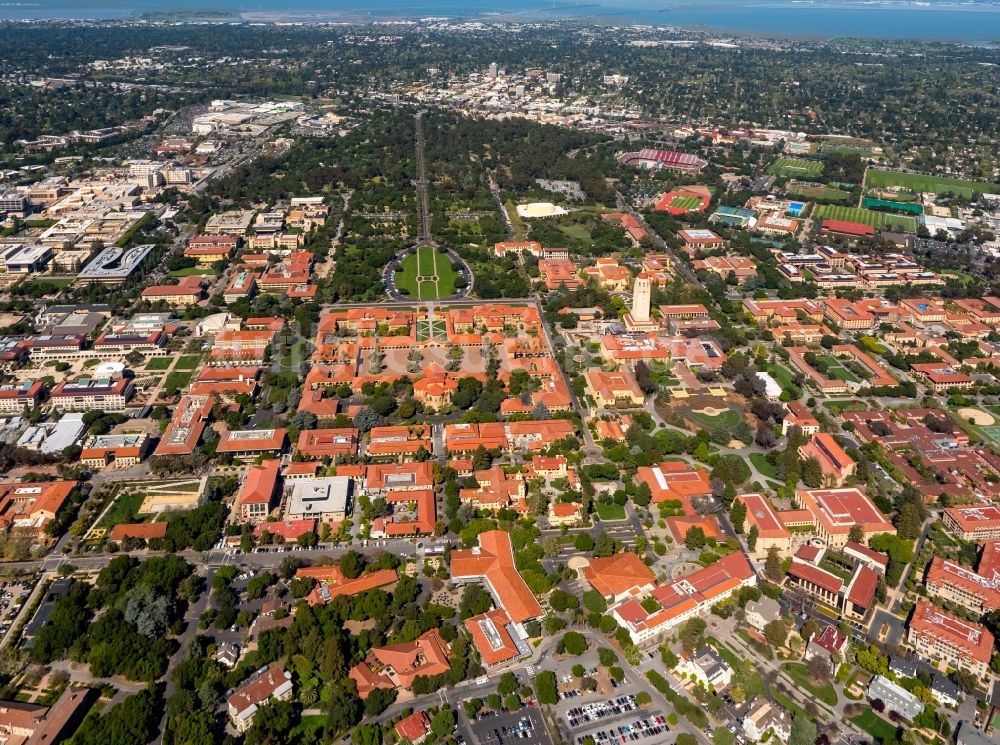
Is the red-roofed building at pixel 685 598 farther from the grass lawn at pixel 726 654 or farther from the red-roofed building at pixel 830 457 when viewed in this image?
the red-roofed building at pixel 830 457

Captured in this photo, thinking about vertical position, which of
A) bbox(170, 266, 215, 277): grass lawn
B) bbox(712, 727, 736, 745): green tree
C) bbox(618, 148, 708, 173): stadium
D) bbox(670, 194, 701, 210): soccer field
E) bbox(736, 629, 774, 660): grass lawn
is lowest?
bbox(170, 266, 215, 277): grass lawn

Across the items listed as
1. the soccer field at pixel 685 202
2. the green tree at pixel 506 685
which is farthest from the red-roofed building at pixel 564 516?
the soccer field at pixel 685 202

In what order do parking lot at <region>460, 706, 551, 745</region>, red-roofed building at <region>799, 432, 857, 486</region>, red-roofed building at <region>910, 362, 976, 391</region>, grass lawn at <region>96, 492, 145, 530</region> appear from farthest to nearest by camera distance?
red-roofed building at <region>910, 362, 976, 391</region>
red-roofed building at <region>799, 432, 857, 486</region>
grass lawn at <region>96, 492, 145, 530</region>
parking lot at <region>460, 706, 551, 745</region>

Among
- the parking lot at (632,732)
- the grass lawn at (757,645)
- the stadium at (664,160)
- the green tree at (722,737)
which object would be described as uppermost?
the stadium at (664,160)

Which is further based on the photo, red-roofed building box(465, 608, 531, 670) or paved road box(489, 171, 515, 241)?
paved road box(489, 171, 515, 241)

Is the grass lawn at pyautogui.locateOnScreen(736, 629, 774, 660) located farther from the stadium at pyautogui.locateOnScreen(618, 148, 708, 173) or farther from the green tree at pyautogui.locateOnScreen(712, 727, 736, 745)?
the stadium at pyautogui.locateOnScreen(618, 148, 708, 173)

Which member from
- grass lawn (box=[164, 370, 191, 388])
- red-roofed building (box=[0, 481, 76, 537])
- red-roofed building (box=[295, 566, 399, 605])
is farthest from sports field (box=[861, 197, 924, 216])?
red-roofed building (box=[0, 481, 76, 537])
